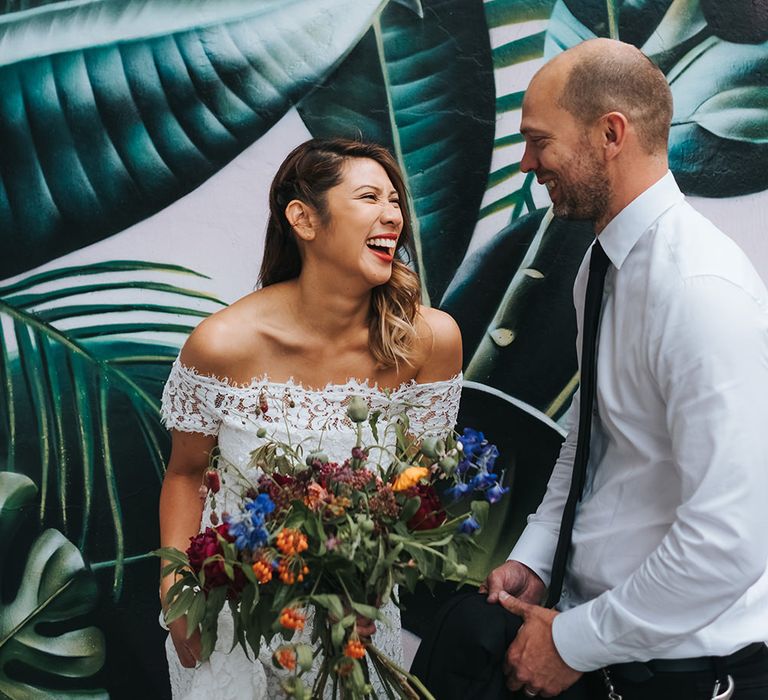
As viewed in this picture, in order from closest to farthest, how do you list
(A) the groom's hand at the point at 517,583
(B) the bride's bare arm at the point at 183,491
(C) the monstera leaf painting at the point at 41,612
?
(A) the groom's hand at the point at 517,583 → (B) the bride's bare arm at the point at 183,491 → (C) the monstera leaf painting at the point at 41,612

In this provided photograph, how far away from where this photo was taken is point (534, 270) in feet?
11.5

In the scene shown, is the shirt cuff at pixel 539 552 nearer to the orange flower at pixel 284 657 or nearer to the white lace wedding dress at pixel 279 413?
the white lace wedding dress at pixel 279 413

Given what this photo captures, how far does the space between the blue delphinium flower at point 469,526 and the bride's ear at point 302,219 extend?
3.19 ft

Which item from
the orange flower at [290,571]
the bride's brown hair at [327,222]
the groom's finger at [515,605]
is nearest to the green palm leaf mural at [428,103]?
the bride's brown hair at [327,222]

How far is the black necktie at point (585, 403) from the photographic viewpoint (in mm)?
2299

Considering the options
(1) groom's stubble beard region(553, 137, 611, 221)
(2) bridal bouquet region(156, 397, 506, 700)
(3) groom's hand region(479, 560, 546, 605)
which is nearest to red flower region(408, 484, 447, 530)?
(2) bridal bouquet region(156, 397, 506, 700)

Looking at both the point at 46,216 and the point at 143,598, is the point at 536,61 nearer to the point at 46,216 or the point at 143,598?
the point at 46,216

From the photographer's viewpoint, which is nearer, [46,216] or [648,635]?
[648,635]

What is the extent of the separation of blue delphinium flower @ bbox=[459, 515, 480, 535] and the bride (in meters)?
0.67

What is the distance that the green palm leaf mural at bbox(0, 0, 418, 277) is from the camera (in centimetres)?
338

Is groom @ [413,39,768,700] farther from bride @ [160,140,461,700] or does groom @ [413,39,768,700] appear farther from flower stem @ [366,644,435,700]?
bride @ [160,140,461,700]

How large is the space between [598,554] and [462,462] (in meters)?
0.39

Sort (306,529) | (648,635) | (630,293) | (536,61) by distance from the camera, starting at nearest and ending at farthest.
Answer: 1. (306,529)
2. (648,635)
3. (630,293)
4. (536,61)

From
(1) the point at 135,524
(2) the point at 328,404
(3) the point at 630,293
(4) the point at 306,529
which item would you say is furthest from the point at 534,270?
(4) the point at 306,529
